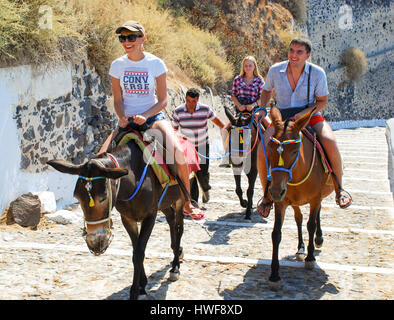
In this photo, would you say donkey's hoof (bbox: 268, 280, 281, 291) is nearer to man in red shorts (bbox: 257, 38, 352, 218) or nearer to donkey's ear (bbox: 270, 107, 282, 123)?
man in red shorts (bbox: 257, 38, 352, 218)

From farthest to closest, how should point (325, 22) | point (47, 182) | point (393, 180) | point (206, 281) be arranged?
point (325, 22)
point (393, 180)
point (47, 182)
point (206, 281)

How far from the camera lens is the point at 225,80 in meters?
16.8

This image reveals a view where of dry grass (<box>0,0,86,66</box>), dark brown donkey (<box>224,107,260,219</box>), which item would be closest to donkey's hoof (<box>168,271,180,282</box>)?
dark brown donkey (<box>224,107,260,219</box>)

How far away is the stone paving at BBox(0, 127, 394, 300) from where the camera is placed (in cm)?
454

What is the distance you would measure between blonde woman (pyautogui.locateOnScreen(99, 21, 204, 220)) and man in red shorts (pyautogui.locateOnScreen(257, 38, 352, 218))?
3.69 ft

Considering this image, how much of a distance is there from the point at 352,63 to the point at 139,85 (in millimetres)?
Result: 31517

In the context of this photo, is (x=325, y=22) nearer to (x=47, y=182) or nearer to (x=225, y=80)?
(x=225, y=80)

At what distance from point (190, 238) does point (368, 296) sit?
271 centimetres

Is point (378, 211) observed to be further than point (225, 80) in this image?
No

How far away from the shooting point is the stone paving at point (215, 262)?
4.54 m

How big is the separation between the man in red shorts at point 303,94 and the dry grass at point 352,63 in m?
30.1

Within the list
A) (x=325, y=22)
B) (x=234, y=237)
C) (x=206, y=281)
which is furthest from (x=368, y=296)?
(x=325, y=22)

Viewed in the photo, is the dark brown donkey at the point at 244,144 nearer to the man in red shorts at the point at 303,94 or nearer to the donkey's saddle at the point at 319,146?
the man in red shorts at the point at 303,94

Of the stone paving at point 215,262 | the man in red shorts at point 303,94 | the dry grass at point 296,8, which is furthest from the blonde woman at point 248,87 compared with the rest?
the dry grass at point 296,8
